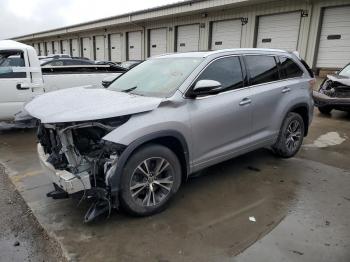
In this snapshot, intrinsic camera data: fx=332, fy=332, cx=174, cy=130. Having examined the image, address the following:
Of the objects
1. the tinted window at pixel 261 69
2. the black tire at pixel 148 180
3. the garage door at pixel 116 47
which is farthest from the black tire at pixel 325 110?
the garage door at pixel 116 47

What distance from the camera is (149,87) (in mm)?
4074

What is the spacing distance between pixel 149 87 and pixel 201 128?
835mm

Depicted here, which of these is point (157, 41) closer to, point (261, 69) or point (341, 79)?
point (341, 79)

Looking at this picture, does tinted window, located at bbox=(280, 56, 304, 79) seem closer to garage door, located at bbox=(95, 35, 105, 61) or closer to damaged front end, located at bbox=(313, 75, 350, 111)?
damaged front end, located at bbox=(313, 75, 350, 111)

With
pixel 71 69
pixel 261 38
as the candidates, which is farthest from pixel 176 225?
pixel 261 38

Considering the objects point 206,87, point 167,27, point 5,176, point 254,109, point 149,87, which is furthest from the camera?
point 167,27

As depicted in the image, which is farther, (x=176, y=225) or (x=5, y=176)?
(x=5, y=176)

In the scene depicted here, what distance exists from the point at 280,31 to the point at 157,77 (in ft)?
46.7

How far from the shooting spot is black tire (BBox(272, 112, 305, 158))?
17.1ft

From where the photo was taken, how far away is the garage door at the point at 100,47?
32.6 metres

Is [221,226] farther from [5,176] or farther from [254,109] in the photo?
[5,176]

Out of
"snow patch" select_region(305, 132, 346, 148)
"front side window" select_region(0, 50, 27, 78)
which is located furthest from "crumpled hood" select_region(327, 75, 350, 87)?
"front side window" select_region(0, 50, 27, 78)

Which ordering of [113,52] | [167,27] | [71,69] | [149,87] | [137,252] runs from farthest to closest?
[113,52] → [167,27] → [71,69] → [149,87] → [137,252]

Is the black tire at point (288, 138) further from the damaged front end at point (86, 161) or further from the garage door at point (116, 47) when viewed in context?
the garage door at point (116, 47)
